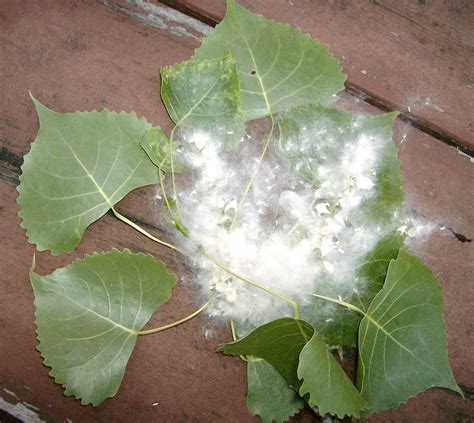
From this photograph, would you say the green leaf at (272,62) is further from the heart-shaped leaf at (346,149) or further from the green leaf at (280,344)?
the green leaf at (280,344)

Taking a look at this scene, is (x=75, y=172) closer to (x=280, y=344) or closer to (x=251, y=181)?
(x=251, y=181)

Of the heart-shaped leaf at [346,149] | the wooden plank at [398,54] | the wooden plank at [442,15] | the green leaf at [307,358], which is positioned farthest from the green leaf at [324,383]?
the wooden plank at [442,15]

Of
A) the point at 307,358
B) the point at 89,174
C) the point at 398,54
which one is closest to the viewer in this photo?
the point at 307,358

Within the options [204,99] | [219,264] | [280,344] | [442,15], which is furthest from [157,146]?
[442,15]

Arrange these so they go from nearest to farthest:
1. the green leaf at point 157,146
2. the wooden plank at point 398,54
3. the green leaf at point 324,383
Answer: the green leaf at point 324,383 → the green leaf at point 157,146 → the wooden plank at point 398,54

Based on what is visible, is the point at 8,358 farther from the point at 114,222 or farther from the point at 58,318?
the point at 114,222

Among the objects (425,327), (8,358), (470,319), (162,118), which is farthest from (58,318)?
(470,319)
